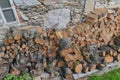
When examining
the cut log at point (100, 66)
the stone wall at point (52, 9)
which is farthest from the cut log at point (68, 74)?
the stone wall at point (52, 9)

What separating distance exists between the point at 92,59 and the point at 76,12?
859 millimetres

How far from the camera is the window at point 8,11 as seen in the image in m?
4.34

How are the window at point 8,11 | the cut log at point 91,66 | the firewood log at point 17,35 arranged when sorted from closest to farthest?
1. the firewood log at point 17,35
2. the window at point 8,11
3. the cut log at point 91,66

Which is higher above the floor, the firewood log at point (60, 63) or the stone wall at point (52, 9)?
the stone wall at point (52, 9)

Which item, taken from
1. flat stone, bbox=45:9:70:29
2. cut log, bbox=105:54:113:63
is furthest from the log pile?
flat stone, bbox=45:9:70:29

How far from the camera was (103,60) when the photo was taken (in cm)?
470

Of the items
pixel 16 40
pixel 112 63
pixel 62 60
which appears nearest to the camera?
pixel 16 40

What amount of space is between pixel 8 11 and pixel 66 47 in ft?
3.56

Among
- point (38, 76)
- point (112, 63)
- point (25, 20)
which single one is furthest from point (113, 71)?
point (25, 20)

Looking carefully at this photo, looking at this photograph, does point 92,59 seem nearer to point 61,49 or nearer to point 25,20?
point 61,49

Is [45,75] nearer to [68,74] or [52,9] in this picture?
[68,74]

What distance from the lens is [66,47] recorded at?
4.45 m

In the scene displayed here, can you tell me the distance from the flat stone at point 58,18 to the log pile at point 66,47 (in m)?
0.11

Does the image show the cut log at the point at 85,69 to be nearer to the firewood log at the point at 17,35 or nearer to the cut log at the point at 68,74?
the cut log at the point at 68,74
